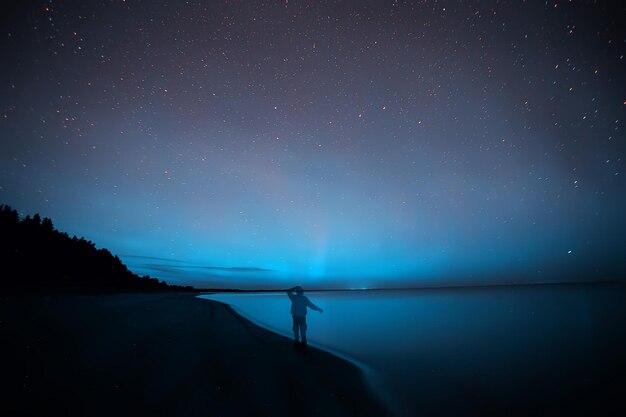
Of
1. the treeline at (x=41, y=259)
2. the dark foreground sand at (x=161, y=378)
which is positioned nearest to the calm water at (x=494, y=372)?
the dark foreground sand at (x=161, y=378)

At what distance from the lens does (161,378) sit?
614cm

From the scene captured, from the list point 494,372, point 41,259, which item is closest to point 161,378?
point 494,372

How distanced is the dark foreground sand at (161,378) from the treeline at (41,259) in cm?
3081

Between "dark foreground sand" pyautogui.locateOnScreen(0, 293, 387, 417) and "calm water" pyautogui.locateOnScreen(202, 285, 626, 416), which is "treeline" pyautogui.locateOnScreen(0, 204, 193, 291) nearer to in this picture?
"dark foreground sand" pyautogui.locateOnScreen(0, 293, 387, 417)

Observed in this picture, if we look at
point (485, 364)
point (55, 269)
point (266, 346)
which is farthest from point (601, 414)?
point (55, 269)

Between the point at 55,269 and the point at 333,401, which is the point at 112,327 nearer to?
the point at 333,401

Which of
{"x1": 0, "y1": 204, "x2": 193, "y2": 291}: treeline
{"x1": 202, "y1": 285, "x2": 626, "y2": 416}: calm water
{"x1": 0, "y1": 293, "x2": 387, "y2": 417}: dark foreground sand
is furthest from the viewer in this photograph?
{"x1": 0, "y1": 204, "x2": 193, "y2": 291}: treeline

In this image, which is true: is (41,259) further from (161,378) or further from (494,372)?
(494,372)

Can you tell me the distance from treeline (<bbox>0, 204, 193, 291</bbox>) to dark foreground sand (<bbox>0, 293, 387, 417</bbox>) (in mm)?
30809

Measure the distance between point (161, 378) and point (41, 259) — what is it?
4794 centimetres

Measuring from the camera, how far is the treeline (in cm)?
3397

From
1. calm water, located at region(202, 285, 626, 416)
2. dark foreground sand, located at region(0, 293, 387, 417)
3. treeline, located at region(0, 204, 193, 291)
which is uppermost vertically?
treeline, located at region(0, 204, 193, 291)

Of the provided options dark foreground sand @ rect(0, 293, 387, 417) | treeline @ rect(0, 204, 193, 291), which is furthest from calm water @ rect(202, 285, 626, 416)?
treeline @ rect(0, 204, 193, 291)

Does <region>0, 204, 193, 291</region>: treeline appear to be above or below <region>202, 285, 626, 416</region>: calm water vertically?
above
